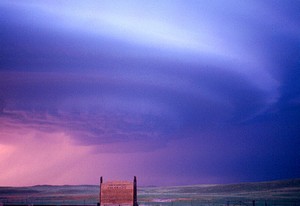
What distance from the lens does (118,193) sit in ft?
108

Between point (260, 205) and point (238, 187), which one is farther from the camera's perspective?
point (238, 187)

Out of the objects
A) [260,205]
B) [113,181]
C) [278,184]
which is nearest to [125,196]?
[113,181]

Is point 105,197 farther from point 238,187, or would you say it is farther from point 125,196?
point 238,187

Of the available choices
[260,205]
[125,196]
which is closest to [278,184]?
[260,205]

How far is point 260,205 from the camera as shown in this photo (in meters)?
85.9

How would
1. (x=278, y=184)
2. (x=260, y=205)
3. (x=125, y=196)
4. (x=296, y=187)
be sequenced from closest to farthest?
(x=125, y=196) → (x=260, y=205) → (x=296, y=187) → (x=278, y=184)

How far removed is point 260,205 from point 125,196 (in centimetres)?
6163

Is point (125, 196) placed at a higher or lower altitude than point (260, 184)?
lower

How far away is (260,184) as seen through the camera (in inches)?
7195

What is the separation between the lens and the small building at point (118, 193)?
3297 cm

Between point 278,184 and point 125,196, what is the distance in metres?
157

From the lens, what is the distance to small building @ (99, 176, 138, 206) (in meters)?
33.0

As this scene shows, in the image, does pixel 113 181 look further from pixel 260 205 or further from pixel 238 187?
pixel 238 187

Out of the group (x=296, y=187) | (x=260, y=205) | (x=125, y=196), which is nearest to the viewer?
(x=125, y=196)
